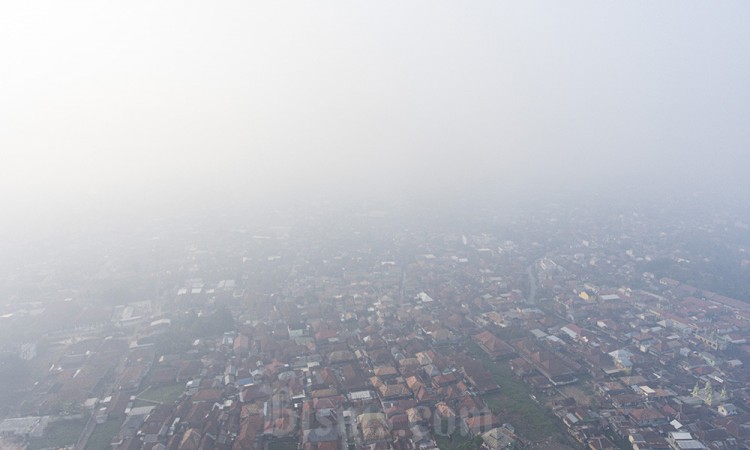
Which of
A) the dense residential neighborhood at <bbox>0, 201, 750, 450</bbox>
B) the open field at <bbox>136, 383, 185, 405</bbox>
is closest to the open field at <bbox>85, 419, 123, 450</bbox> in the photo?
the dense residential neighborhood at <bbox>0, 201, 750, 450</bbox>

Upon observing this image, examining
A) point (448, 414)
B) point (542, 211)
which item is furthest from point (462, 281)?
point (542, 211)

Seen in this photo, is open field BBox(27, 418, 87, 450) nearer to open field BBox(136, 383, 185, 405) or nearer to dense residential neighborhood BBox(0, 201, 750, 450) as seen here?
dense residential neighborhood BBox(0, 201, 750, 450)

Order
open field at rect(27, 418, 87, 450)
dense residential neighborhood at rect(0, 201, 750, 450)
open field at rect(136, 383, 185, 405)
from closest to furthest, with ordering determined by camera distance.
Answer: open field at rect(27, 418, 87, 450) → dense residential neighborhood at rect(0, 201, 750, 450) → open field at rect(136, 383, 185, 405)

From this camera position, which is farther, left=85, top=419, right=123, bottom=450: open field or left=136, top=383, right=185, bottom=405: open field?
left=136, top=383, right=185, bottom=405: open field

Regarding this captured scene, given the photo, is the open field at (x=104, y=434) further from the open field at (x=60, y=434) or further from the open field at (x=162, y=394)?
the open field at (x=162, y=394)

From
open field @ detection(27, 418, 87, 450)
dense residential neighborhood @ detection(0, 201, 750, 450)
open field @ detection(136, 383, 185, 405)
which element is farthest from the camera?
open field @ detection(136, 383, 185, 405)

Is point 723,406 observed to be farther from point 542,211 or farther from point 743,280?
point 542,211

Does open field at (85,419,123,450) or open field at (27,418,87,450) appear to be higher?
open field at (27,418,87,450)

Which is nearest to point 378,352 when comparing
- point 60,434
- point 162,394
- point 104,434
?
point 162,394
